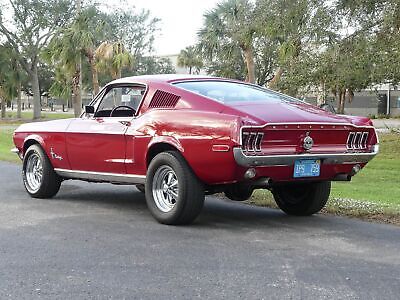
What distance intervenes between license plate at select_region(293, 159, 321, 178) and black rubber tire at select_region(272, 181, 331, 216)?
824 mm

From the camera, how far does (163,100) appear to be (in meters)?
6.88

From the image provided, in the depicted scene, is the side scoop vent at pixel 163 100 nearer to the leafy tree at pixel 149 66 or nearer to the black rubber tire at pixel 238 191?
the black rubber tire at pixel 238 191

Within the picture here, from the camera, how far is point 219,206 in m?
7.93

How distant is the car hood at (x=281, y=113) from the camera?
19.6 ft

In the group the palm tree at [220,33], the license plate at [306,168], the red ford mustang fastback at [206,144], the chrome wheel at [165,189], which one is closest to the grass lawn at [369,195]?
the red ford mustang fastback at [206,144]

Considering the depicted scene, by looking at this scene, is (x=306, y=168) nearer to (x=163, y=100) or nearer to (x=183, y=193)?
(x=183, y=193)

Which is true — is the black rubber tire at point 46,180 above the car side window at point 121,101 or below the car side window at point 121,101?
below

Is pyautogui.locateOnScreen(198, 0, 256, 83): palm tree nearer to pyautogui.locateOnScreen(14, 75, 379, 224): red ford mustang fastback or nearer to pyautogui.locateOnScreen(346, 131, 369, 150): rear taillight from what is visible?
pyautogui.locateOnScreen(14, 75, 379, 224): red ford mustang fastback

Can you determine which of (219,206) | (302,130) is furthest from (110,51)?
(302,130)

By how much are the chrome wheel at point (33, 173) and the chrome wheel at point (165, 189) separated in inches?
97.3

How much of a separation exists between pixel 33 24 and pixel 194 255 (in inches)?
1720

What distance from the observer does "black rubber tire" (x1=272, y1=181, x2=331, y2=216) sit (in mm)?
7117

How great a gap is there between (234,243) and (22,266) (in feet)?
6.24

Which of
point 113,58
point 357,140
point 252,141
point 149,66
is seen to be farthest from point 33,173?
point 149,66
